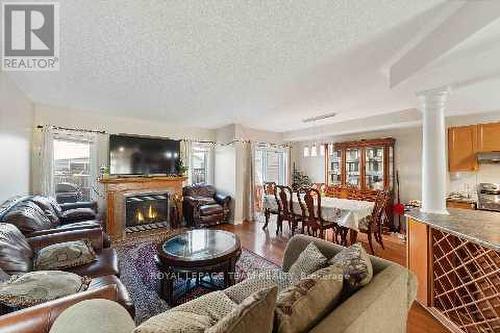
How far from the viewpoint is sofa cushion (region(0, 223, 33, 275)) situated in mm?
1595

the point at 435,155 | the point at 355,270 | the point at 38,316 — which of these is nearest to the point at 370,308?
the point at 355,270

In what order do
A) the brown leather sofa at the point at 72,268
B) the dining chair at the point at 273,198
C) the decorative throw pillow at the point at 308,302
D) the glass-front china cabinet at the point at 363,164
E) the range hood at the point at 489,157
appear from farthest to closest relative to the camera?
the glass-front china cabinet at the point at 363,164, the dining chair at the point at 273,198, the range hood at the point at 489,157, the brown leather sofa at the point at 72,268, the decorative throw pillow at the point at 308,302

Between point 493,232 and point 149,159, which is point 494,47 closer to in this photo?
point 493,232

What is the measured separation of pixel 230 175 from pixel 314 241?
3.77 meters

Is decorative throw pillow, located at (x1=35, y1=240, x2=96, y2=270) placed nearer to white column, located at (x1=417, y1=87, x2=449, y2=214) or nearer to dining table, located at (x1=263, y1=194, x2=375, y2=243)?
dining table, located at (x1=263, y1=194, x2=375, y2=243)

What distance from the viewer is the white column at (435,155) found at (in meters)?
2.52

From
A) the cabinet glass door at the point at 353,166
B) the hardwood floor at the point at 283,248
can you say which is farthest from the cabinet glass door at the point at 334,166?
the hardwood floor at the point at 283,248

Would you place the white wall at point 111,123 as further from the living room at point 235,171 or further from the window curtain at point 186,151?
the window curtain at point 186,151

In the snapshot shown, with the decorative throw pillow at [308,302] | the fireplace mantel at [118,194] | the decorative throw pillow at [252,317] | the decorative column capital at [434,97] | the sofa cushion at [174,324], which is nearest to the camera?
the decorative throw pillow at [252,317]

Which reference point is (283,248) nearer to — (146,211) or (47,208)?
(146,211)

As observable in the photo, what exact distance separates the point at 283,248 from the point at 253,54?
2920mm

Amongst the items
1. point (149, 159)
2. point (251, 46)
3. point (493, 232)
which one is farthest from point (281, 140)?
point (493, 232)

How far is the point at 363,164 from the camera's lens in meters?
5.42

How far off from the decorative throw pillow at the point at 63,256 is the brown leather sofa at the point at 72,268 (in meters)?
0.05
